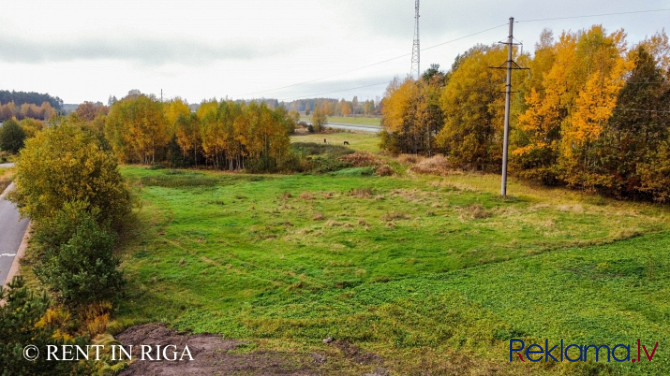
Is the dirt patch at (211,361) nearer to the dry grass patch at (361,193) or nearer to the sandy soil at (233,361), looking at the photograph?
the sandy soil at (233,361)

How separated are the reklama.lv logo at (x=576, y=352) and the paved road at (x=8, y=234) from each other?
61.7 feet

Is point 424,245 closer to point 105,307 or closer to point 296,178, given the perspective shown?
point 105,307

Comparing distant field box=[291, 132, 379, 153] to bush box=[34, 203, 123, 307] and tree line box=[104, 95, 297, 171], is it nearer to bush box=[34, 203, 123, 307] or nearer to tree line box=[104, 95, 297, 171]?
tree line box=[104, 95, 297, 171]

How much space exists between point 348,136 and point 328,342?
75.0 m

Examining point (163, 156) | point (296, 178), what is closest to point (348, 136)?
point (163, 156)

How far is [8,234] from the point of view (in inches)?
938

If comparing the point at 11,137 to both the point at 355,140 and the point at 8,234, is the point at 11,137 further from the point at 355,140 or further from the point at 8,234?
the point at 355,140

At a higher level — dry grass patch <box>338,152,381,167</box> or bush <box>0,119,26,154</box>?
bush <box>0,119,26,154</box>

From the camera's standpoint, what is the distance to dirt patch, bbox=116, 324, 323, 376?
9.15 metres

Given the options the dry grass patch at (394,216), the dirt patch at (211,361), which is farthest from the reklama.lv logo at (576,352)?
the dry grass patch at (394,216)

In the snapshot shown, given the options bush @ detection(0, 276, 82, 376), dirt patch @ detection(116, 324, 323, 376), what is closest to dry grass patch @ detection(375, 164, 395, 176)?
dirt patch @ detection(116, 324, 323, 376)

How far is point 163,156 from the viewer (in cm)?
5575

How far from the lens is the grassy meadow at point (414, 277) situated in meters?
10.2

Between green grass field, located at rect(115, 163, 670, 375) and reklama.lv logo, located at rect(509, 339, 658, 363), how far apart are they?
0.26 metres
